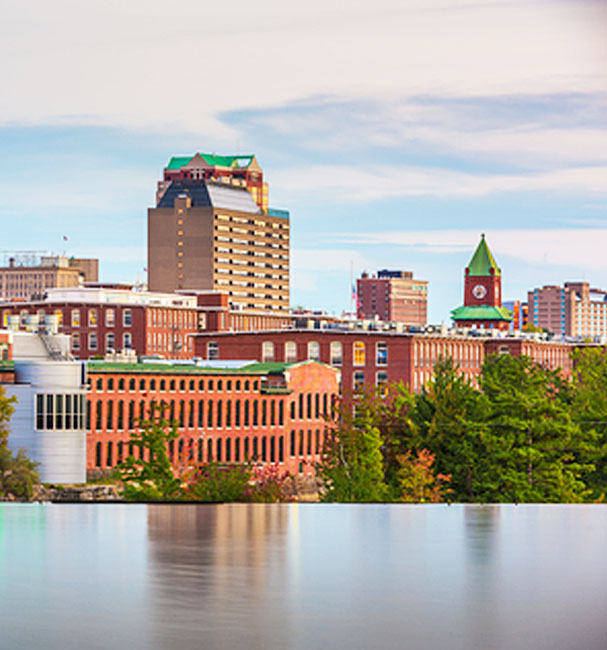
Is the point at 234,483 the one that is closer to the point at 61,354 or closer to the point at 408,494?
the point at 408,494

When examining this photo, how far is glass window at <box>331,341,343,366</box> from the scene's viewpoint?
9656 cm

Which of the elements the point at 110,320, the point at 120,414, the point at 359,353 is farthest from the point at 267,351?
the point at 120,414

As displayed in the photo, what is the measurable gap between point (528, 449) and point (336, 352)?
5608 cm

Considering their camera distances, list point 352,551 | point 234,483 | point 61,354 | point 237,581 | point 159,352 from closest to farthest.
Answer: point 237,581 < point 352,551 < point 234,483 < point 61,354 < point 159,352

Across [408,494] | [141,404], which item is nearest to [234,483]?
[408,494]

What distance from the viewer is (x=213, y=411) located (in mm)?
56031

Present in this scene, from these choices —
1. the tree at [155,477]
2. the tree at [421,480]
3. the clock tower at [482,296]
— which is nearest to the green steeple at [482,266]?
the clock tower at [482,296]

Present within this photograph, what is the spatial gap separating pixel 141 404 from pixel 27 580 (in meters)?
24.7

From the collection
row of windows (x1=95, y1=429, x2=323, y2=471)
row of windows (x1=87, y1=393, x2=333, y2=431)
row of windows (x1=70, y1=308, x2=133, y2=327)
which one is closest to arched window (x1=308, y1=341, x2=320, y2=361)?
row of windows (x1=87, y1=393, x2=333, y2=431)

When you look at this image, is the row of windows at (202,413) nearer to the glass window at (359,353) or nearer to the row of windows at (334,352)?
the row of windows at (334,352)

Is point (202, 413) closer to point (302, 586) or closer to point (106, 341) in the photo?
point (302, 586)

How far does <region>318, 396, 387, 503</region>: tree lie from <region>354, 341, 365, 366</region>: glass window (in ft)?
180

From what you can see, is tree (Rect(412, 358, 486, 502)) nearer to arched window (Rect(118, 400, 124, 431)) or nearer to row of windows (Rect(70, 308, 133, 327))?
arched window (Rect(118, 400, 124, 431))

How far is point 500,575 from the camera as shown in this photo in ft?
94.1
